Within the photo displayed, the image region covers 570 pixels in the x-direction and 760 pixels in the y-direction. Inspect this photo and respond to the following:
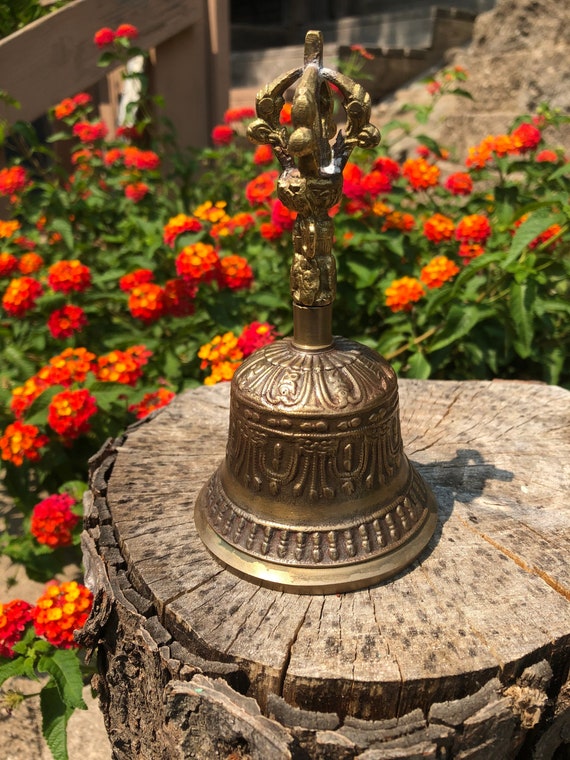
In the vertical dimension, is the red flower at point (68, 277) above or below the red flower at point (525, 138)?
below

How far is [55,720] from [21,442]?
799 millimetres

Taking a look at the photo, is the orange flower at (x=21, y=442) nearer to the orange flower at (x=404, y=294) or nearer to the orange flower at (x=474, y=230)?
the orange flower at (x=404, y=294)

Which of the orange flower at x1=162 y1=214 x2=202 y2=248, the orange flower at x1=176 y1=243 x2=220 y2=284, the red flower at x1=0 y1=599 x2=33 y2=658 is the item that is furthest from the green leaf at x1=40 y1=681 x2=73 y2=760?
the orange flower at x1=162 y1=214 x2=202 y2=248

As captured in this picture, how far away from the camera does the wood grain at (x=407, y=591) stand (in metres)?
1.06

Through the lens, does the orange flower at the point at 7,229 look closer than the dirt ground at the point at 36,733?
No

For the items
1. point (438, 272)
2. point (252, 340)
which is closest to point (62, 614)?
point (252, 340)

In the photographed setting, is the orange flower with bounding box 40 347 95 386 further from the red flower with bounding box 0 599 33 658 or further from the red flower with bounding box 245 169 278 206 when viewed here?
the red flower with bounding box 245 169 278 206

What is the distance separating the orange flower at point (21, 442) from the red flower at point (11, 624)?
511 millimetres

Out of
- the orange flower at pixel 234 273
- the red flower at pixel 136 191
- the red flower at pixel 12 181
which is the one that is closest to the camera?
the orange flower at pixel 234 273

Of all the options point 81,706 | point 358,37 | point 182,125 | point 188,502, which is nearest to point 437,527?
point 188,502

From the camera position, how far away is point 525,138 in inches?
93.8

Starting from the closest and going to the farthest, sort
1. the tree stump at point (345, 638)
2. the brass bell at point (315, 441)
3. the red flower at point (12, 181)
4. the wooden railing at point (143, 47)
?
the tree stump at point (345, 638) → the brass bell at point (315, 441) → the red flower at point (12, 181) → the wooden railing at point (143, 47)

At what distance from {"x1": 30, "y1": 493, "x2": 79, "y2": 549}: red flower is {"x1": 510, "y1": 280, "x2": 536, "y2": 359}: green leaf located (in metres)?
1.49

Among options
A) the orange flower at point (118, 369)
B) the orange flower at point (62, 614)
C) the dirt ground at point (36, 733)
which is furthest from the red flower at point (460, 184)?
the dirt ground at point (36, 733)
